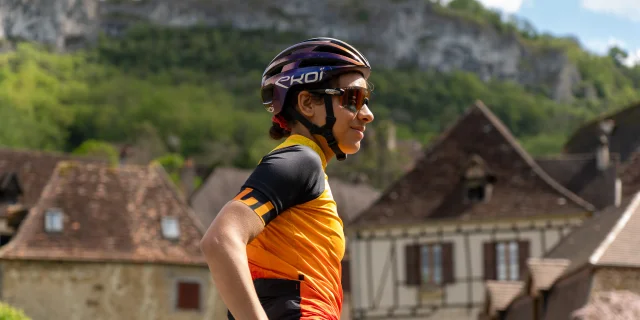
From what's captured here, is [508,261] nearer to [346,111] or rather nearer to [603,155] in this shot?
[603,155]

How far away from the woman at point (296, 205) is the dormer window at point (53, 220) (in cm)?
4061

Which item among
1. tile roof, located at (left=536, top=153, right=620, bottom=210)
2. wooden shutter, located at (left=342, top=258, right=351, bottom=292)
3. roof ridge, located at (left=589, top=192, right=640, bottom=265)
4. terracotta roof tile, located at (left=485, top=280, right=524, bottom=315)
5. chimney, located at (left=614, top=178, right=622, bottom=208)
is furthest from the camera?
wooden shutter, located at (left=342, top=258, right=351, bottom=292)

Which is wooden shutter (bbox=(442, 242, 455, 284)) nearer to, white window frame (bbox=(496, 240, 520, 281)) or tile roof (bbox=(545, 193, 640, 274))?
→ white window frame (bbox=(496, 240, 520, 281))

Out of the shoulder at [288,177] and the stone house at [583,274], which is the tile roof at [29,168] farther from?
the shoulder at [288,177]

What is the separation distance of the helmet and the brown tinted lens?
0.06m

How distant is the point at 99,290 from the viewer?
44250mm

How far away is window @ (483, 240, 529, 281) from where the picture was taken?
41062 mm

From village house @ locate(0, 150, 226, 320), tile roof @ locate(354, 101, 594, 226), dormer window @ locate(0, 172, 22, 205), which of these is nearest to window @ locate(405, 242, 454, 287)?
tile roof @ locate(354, 101, 594, 226)

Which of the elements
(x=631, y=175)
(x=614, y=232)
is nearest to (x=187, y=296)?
(x=631, y=175)

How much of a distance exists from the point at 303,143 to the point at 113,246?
40664 millimetres

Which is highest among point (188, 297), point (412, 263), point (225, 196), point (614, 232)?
point (614, 232)

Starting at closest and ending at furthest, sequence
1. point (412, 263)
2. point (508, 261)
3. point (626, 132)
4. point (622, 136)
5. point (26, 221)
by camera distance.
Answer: point (508, 261) < point (412, 263) < point (26, 221) < point (622, 136) < point (626, 132)

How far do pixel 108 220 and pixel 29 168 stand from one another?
842 centimetres

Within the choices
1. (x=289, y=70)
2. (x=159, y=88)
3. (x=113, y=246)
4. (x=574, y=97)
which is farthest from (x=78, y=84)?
(x=289, y=70)
